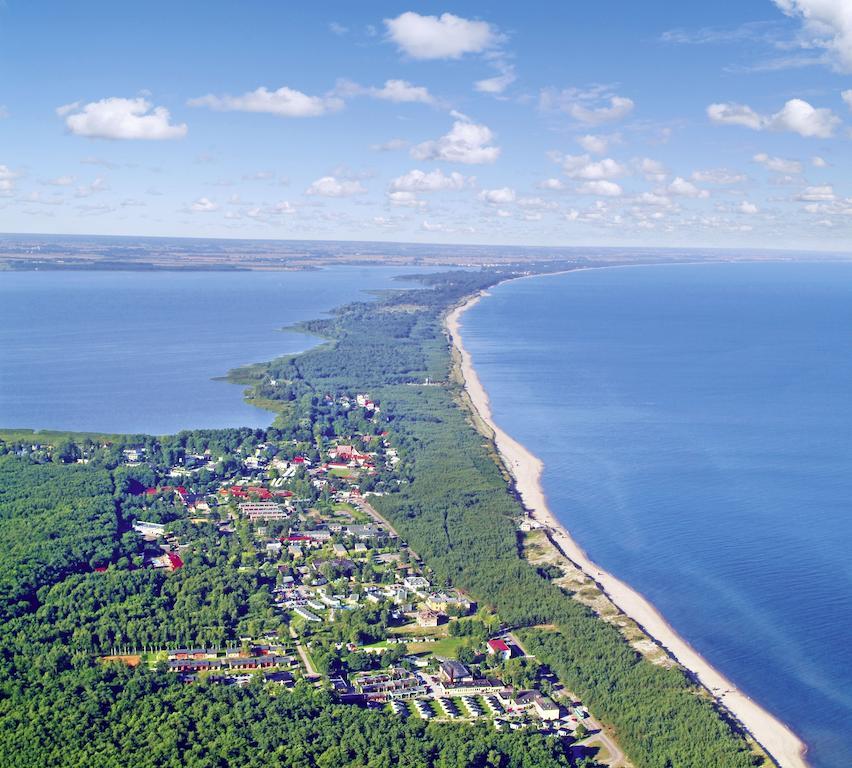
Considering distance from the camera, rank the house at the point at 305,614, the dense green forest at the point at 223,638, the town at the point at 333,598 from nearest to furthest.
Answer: the dense green forest at the point at 223,638
the town at the point at 333,598
the house at the point at 305,614

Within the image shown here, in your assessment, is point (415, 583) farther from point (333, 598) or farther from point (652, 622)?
point (652, 622)

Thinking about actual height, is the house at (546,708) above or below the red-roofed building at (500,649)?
below

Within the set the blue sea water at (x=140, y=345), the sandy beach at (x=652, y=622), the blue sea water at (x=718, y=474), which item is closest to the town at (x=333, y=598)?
the sandy beach at (x=652, y=622)

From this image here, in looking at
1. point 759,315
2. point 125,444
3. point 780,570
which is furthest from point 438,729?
point 759,315

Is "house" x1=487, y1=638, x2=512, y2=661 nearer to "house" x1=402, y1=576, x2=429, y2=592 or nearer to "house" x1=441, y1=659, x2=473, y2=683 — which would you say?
"house" x1=441, y1=659, x2=473, y2=683

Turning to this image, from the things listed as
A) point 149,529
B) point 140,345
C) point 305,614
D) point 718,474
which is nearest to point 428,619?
point 305,614

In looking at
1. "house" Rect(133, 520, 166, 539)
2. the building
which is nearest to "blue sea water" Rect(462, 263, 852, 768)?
the building

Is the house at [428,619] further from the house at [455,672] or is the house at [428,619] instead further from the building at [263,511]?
the building at [263,511]
